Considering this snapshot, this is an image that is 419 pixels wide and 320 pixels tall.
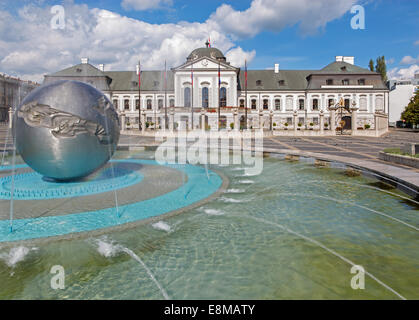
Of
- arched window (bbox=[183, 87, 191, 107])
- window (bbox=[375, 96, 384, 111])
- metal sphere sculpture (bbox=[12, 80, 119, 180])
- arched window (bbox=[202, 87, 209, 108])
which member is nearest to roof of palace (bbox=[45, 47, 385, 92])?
window (bbox=[375, 96, 384, 111])

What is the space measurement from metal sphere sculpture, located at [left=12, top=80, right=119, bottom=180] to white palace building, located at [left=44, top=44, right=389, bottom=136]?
45.8 metres

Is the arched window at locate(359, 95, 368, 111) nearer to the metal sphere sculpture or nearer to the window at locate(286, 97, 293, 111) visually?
the window at locate(286, 97, 293, 111)

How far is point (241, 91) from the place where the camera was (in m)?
63.8

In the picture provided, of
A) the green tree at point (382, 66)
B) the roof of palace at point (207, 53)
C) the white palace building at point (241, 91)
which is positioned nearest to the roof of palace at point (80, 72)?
the white palace building at point (241, 91)

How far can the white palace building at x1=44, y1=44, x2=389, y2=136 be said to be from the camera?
189ft

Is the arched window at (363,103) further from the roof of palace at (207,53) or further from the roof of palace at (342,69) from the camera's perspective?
the roof of palace at (207,53)

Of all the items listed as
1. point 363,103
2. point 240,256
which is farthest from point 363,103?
point 240,256

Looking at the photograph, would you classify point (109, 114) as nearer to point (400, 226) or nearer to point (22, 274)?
point (22, 274)

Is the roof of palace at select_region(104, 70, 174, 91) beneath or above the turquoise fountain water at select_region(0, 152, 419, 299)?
above

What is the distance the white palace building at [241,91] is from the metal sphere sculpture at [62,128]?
150 feet

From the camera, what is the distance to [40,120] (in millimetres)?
7891

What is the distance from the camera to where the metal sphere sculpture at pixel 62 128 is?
789cm

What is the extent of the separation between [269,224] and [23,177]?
27.5ft
